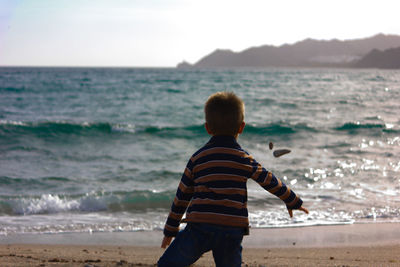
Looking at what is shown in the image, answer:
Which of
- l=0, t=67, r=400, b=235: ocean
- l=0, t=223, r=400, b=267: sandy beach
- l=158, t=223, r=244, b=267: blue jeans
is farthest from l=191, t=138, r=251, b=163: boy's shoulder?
l=0, t=67, r=400, b=235: ocean

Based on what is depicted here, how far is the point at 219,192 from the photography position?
2.57m

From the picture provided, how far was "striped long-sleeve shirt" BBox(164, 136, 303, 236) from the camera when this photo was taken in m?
2.57

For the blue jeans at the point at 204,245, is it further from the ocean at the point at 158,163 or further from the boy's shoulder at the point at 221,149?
the ocean at the point at 158,163

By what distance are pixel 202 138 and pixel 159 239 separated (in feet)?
30.5

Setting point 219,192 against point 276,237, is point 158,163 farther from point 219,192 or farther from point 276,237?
point 219,192

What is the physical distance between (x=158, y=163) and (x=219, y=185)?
8520 millimetres

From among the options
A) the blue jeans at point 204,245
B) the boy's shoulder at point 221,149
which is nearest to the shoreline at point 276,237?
the blue jeans at point 204,245

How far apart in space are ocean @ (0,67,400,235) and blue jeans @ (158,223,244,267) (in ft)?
12.7

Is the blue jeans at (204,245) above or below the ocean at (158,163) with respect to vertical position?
above

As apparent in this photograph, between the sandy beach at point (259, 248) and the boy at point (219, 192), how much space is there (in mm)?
1896

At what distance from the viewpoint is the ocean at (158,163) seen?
703 cm

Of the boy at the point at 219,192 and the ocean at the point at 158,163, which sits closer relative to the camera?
the boy at the point at 219,192

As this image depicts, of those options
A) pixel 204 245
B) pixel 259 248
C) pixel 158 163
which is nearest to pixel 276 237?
pixel 259 248

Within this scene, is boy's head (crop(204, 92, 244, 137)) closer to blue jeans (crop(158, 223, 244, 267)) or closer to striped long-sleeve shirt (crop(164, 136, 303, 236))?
striped long-sleeve shirt (crop(164, 136, 303, 236))
